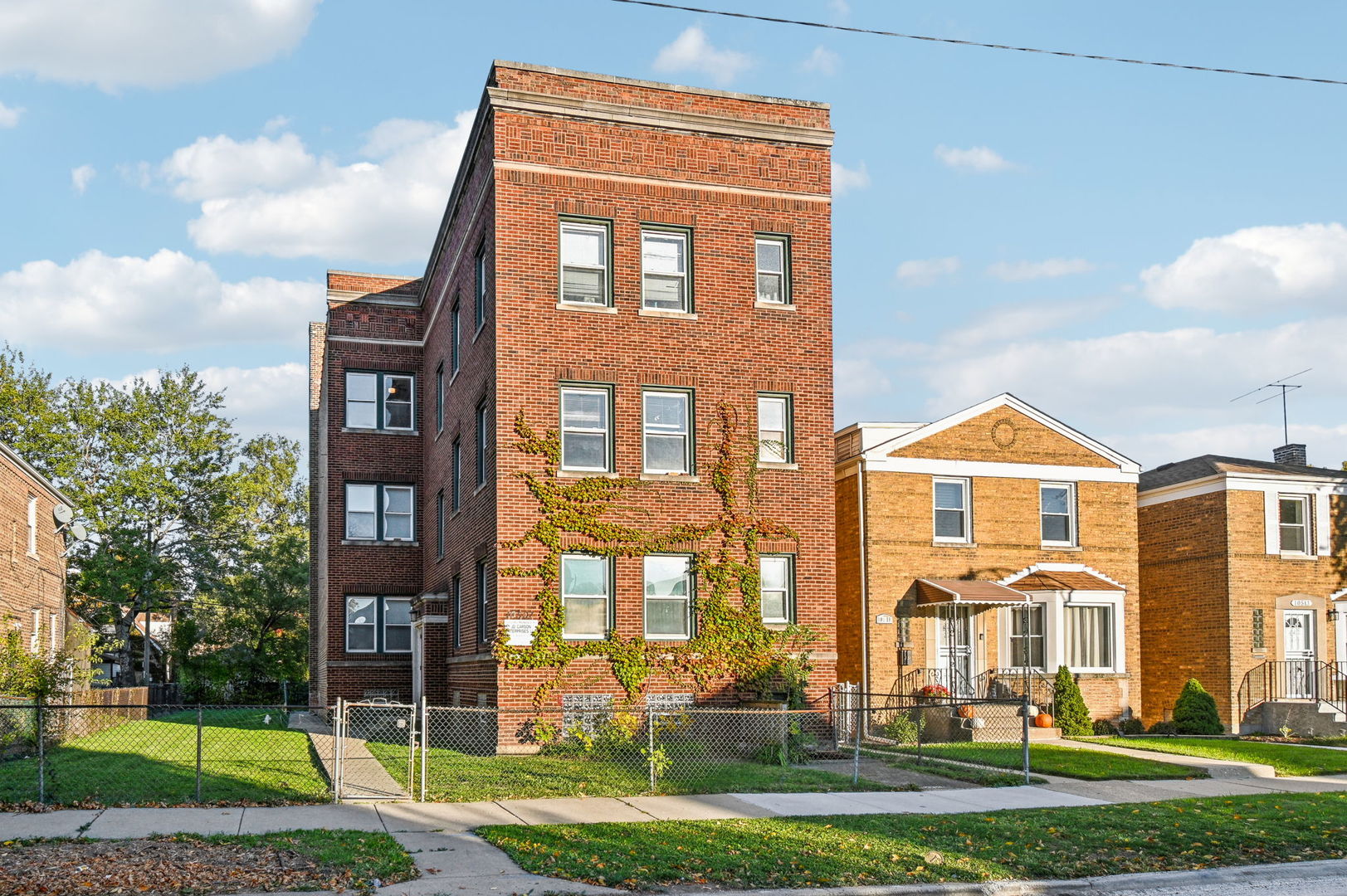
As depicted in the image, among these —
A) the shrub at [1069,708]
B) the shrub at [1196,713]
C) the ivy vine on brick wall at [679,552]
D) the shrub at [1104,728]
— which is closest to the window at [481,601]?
the ivy vine on brick wall at [679,552]

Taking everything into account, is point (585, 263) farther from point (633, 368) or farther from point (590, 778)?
point (590, 778)

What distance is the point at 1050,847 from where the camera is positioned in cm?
1172

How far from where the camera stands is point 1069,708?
2600 centimetres

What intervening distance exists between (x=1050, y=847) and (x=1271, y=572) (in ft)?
65.5

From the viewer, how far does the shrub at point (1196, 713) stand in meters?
26.8

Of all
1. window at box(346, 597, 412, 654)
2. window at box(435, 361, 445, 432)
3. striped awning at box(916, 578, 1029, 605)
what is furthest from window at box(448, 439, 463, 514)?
striped awning at box(916, 578, 1029, 605)

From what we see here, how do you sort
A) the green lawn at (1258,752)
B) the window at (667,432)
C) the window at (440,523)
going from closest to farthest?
the green lawn at (1258,752), the window at (667,432), the window at (440,523)

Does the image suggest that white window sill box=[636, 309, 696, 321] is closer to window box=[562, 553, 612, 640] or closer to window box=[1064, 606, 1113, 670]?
window box=[562, 553, 612, 640]

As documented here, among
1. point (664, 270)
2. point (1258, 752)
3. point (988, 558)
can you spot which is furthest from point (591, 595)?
point (1258, 752)

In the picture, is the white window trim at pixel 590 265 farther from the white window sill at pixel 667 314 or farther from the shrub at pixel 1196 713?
the shrub at pixel 1196 713

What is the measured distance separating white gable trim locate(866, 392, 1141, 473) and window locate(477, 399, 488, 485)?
27.9 ft

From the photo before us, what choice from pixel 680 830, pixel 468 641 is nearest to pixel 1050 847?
pixel 680 830

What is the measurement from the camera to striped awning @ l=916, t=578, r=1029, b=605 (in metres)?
25.6

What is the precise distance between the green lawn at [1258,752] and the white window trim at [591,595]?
32.7 feet
